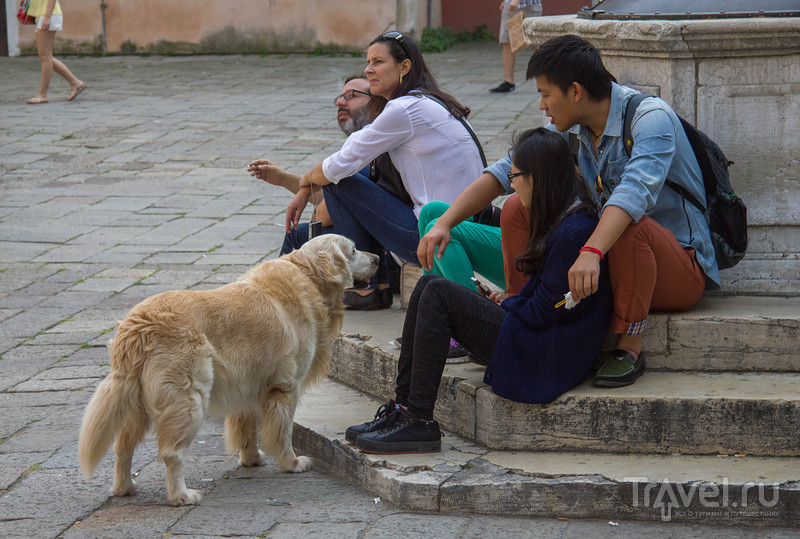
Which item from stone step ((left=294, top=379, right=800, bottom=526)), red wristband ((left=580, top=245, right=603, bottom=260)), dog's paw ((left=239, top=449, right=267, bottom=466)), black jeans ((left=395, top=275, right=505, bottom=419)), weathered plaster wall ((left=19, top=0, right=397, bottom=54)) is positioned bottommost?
dog's paw ((left=239, top=449, right=267, bottom=466))

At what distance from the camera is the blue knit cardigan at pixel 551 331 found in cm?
367

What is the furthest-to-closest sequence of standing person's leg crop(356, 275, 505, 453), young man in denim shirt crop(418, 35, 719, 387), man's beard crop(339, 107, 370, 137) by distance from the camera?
man's beard crop(339, 107, 370, 137)
standing person's leg crop(356, 275, 505, 453)
young man in denim shirt crop(418, 35, 719, 387)

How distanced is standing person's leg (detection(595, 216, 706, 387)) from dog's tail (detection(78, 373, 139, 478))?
1740 millimetres

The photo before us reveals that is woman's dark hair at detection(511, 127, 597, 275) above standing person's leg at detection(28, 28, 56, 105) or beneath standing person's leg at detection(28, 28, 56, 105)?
beneath

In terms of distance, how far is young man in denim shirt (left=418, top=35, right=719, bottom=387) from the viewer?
359 centimetres

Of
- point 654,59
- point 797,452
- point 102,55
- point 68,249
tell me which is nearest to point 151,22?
point 102,55

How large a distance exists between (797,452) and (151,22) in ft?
54.8

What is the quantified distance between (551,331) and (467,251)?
2.58 ft

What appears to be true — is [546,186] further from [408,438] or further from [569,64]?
[408,438]

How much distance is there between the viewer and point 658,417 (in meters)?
3.76

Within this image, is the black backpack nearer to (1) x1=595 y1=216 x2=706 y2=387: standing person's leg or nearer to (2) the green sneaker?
(1) x1=595 y1=216 x2=706 y2=387: standing person's leg

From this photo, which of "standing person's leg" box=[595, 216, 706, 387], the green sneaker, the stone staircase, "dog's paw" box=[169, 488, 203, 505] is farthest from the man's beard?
"dog's paw" box=[169, 488, 203, 505]

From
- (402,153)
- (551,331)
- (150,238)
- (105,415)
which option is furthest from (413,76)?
(150,238)

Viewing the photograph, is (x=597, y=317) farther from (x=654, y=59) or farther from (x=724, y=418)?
(x=654, y=59)
